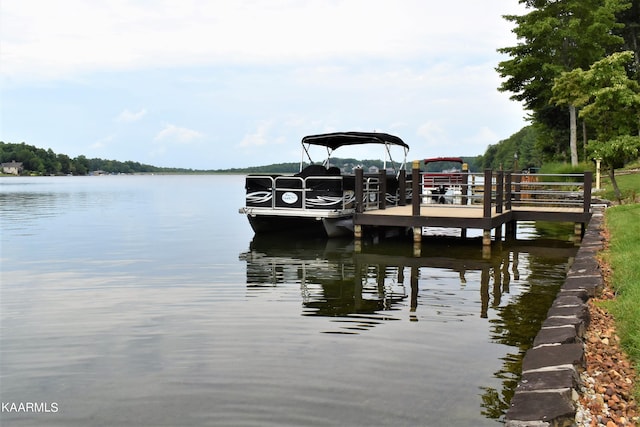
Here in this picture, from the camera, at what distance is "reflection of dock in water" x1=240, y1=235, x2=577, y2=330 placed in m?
9.23

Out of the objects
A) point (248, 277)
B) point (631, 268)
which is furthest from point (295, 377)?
point (248, 277)

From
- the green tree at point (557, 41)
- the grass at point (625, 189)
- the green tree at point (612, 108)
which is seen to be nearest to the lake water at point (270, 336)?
the green tree at point (612, 108)

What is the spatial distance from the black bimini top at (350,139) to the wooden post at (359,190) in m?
2.78

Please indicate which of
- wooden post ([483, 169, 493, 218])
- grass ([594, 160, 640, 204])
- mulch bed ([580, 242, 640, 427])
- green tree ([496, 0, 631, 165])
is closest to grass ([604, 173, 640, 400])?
mulch bed ([580, 242, 640, 427])

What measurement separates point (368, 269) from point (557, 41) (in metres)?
27.3

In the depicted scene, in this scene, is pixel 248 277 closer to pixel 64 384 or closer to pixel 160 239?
pixel 64 384

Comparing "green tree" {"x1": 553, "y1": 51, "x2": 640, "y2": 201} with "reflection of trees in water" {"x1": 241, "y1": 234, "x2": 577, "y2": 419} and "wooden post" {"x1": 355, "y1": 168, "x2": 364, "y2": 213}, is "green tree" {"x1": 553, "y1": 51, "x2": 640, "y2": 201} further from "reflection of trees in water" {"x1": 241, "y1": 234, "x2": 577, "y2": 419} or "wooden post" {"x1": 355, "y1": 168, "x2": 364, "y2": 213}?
"wooden post" {"x1": 355, "y1": 168, "x2": 364, "y2": 213}

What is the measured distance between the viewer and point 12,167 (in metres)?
182

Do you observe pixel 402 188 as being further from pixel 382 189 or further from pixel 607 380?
pixel 607 380

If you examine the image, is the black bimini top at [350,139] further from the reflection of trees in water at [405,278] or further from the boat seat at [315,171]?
the reflection of trees in water at [405,278]

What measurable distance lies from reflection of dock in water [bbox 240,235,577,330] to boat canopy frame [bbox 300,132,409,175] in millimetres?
3655

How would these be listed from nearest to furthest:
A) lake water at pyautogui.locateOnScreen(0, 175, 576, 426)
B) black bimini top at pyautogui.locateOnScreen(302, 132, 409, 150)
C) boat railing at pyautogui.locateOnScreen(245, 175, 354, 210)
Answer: lake water at pyautogui.locateOnScreen(0, 175, 576, 426), boat railing at pyautogui.locateOnScreen(245, 175, 354, 210), black bimini top at pyautogui.locateOnScreen(302, 132, 409, 150)

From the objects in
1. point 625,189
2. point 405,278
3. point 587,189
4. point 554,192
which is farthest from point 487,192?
point 625,189

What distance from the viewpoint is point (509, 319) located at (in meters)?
8.03
